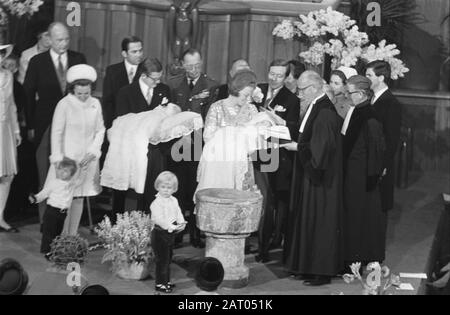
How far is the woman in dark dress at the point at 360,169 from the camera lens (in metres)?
9.88

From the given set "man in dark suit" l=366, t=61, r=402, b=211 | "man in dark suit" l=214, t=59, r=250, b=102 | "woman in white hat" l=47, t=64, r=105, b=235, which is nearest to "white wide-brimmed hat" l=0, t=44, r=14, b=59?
"woman in white hat" l=47, t=64, r=105, b=235

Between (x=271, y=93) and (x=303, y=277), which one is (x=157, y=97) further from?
(x=303, y=277)

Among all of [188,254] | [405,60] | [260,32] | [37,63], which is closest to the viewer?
[188,254]

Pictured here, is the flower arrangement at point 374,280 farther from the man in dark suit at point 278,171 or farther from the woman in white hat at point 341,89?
the woman in white hat at point 341,89

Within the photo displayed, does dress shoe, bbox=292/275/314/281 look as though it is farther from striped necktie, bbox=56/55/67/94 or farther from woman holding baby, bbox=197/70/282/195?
striped necktie, bbox=56/55/67/94

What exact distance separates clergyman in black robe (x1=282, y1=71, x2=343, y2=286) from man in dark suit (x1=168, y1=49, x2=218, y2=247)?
128 centimetres

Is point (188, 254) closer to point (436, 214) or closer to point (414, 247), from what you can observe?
point (414, 247)

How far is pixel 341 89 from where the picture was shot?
33.6 feet

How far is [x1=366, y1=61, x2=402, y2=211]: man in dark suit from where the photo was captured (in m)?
10.4

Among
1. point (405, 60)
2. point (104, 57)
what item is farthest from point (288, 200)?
point (405, 60)

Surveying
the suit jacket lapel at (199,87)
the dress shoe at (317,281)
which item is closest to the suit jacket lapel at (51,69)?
the suit jacket lapel at (199,87)

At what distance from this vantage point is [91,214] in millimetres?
11375

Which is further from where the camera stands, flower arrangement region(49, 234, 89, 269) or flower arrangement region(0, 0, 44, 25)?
flower arrangement region(0, 0, 44, 25)
